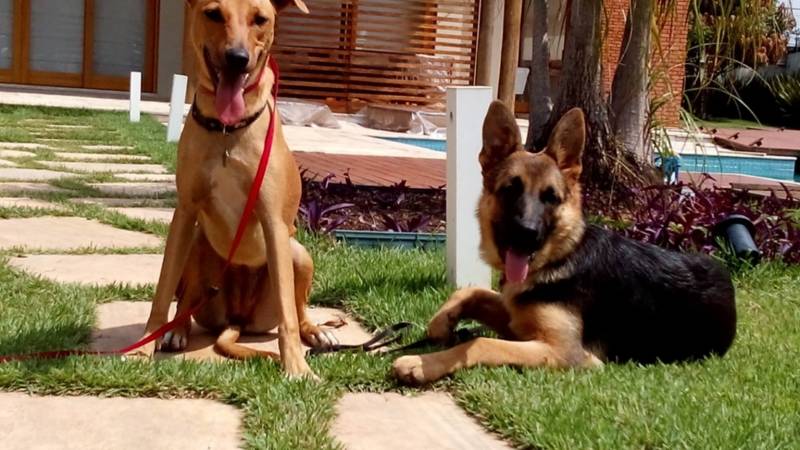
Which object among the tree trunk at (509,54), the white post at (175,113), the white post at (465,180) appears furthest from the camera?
the white post at (175,113)

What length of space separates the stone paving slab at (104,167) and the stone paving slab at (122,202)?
195cm

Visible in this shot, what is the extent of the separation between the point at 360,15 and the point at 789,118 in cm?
1518

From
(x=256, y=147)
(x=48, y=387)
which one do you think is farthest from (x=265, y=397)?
(x=256, y=147)

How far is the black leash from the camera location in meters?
3.85

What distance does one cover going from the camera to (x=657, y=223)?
6.23 meters

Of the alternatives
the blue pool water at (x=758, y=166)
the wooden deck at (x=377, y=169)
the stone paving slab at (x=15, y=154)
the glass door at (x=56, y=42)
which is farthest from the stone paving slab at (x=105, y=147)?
the glass door at (x=56, y=42)

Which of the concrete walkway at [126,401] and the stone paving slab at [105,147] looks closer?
the concrete walkway at [126,401]

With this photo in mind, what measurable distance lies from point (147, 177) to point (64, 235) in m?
3.41

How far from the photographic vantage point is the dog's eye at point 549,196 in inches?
152

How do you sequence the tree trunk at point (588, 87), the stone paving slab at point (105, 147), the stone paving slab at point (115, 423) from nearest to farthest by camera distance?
the stone paving slab at point (115, 423) < the tree trunk at point (588, 87) < the stone paving slab at point (105, 147)

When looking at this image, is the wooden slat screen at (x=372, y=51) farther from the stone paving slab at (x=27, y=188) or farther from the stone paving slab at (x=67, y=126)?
the stone paving slab at (x=27, y=188)

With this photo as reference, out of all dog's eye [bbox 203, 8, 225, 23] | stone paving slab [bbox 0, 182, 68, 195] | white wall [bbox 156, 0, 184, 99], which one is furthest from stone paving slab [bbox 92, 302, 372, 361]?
white wall [bbox 156, 0, 184, 99]

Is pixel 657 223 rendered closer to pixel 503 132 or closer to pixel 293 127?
pixel 503 132

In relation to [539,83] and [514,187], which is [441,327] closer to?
[514,187]
